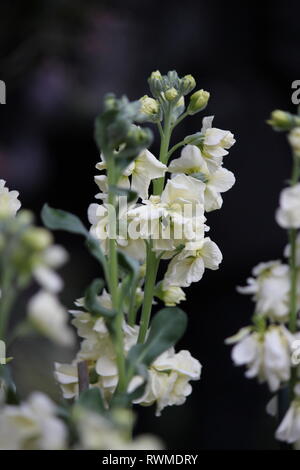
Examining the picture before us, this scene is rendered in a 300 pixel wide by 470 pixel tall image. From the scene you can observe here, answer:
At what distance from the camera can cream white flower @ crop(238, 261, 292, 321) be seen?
1.44ft

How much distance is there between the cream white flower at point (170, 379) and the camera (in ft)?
1.85

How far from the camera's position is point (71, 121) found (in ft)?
5.93

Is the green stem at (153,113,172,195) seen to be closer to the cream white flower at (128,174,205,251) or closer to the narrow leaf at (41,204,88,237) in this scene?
the cream white flower at (128,174,205,251)

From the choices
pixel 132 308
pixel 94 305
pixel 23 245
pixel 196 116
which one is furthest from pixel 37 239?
pixel 196 116

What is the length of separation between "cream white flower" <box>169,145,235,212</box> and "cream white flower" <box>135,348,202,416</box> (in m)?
0.13

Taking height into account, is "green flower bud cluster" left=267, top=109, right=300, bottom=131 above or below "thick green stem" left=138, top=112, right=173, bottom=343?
above

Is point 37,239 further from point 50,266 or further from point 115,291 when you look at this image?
point 115,291

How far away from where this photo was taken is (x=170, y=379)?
1.86 feet

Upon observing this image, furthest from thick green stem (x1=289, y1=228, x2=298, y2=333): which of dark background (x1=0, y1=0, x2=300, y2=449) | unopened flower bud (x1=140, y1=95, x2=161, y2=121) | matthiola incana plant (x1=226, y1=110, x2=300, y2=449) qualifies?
dark background (x1=0, y1=0, x2=300, y2=449)

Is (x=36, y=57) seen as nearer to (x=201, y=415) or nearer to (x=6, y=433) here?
(x=201, y=415)

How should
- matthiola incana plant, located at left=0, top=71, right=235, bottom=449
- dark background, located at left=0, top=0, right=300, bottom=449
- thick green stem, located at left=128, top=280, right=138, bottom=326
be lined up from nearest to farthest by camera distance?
matthiola incana plant, located at left=0, top=71, right=235, bottom=449 < thick green stem, located at left=128, top=280, right=138, bottom=326 < dark background, located at left=0, top=0, right=300, bottom=449

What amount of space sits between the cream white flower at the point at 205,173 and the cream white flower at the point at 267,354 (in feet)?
0.61

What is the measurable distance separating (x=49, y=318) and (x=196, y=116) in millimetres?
1366
